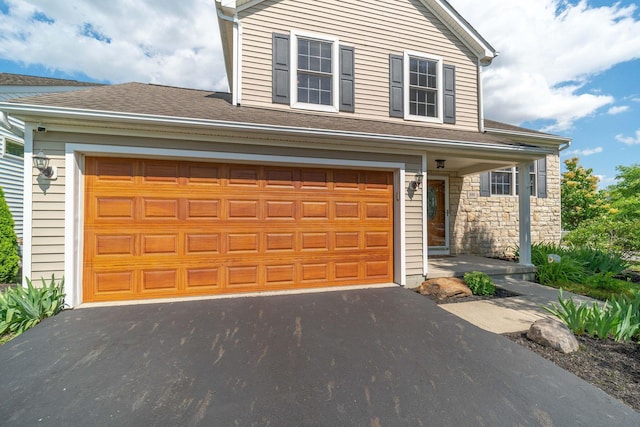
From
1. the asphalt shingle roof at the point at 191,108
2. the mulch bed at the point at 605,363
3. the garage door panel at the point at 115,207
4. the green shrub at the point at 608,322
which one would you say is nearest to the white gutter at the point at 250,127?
the asphalt shingle roof at the point at 191,108

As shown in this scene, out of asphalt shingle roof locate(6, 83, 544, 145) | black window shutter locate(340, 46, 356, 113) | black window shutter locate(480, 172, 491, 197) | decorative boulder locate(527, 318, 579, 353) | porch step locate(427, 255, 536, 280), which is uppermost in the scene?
black window shutter locate(340, 46, 356, 113)

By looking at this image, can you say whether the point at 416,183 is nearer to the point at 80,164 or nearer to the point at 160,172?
the point at 160,172

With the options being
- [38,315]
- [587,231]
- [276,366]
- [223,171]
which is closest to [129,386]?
[276,366]

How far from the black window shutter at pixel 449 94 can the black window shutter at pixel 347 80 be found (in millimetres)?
2492

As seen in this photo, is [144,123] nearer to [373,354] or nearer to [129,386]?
[129,386]

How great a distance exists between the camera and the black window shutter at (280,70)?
569 centimetres

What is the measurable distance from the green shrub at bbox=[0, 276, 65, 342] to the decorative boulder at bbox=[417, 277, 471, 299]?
18.4 ft

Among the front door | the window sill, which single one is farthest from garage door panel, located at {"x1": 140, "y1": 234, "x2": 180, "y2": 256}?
the front door

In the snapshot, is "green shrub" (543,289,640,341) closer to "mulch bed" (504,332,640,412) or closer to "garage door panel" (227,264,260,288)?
"mulch bed" (504,332,640,412)

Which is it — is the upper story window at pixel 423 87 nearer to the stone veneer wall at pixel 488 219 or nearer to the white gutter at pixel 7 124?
the stone veneer wall at pixel 488 219

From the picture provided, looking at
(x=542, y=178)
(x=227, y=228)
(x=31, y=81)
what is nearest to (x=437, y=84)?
(x=542, y=178)

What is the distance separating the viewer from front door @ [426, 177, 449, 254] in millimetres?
8023

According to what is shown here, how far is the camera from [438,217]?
814cm

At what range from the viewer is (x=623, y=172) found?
8766mm
